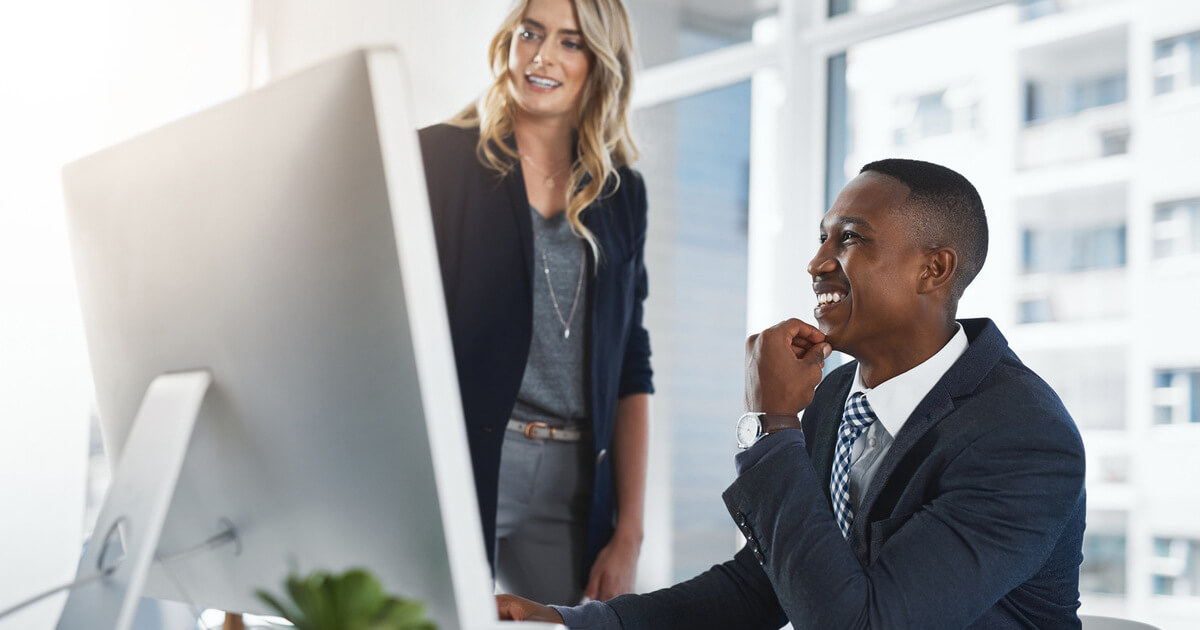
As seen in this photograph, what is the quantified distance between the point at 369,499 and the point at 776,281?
8.02 feet

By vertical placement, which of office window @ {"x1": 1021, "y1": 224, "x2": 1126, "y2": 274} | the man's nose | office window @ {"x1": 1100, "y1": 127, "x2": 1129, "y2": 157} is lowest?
office window @ {"x1": 1021, "y1": 224, "x2": 1126, "y2": 274}

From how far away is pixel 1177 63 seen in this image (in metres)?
2.29

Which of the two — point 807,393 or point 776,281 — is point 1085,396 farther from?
point 807,393

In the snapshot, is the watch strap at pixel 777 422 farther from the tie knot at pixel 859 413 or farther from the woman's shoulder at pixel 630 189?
the woman's shoulder at pixel 630 189

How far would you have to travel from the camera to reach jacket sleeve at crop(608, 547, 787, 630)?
1.34 m

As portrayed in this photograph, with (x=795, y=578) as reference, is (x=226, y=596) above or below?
Answer: above

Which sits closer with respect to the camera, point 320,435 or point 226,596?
point 320,435

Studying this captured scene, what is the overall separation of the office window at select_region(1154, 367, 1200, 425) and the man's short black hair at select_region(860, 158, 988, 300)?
1.08m

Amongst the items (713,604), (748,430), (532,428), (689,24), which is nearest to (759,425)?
(748,430)

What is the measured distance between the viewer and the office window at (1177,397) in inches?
87.2

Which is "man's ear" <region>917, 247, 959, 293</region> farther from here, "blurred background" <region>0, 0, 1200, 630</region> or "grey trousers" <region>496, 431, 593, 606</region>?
"blurred background" <region>0, 0, 1200, 630</region>

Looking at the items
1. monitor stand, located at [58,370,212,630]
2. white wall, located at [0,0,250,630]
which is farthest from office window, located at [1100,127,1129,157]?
white wall, located at [0,0,250,630]

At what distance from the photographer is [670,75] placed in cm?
342

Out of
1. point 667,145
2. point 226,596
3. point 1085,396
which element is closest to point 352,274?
point 226,596
